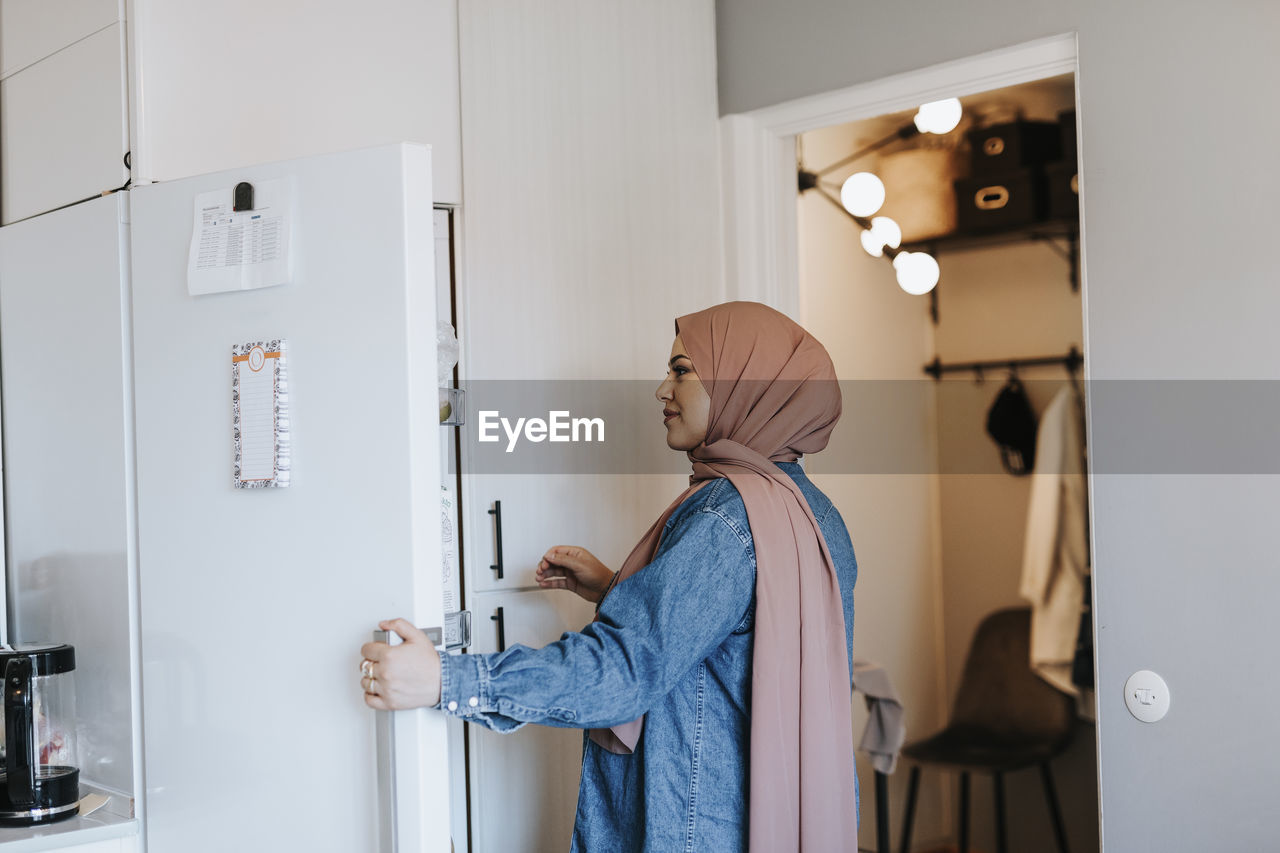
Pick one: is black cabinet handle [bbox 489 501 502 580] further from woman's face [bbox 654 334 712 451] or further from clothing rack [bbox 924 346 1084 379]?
clothing rack [bbox 924 346 1084 379]

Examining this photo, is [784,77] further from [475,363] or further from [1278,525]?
[1278,525]

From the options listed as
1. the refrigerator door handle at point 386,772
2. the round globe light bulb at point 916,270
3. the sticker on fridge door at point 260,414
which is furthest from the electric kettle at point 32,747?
the round globe light bulb at point 916,270

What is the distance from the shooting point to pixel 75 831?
1.66m

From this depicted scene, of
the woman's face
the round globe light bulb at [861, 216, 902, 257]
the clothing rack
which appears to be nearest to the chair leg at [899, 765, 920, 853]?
the clothing rack

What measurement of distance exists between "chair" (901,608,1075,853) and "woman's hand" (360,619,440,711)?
2.62 meters

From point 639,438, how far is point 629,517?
184 millimetres

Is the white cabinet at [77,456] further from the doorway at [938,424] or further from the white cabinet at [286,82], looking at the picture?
the doorway at [938,424]

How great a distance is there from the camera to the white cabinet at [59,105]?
1875 millimetres

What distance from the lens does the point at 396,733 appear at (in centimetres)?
146

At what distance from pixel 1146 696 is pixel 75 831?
5.96ft

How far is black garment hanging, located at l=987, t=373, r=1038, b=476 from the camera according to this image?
12.6 ft

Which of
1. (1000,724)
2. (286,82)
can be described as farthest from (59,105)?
(1000,724)

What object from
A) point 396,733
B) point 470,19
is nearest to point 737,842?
point 396,733

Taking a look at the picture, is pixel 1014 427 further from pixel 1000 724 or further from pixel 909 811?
pixel 909 811
